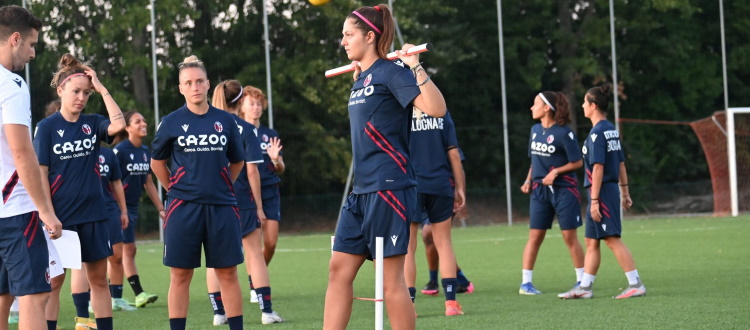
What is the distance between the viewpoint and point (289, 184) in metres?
26.4

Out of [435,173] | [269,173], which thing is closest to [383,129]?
[435,173]

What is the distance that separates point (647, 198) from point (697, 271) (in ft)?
61.2

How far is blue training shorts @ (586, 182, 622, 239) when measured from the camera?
31.7 ft

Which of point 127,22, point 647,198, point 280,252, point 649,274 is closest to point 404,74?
point 649,274

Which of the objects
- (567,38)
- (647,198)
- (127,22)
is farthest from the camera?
(567,38)

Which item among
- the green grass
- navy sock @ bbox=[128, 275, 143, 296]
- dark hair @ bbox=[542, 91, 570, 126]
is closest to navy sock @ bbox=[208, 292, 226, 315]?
the green grass

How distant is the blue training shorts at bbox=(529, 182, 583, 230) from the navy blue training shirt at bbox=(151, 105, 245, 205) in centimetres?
431

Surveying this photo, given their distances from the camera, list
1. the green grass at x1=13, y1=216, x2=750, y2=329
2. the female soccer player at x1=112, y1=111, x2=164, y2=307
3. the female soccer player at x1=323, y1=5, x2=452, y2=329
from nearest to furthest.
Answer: the female soccer player at x1=323, y1=5, x2=452, y2=329
the green grass at x1=13, y1=216, x2=750, y2=329
the female soccer player at x1=112, y1=111, x2=164, y2=307

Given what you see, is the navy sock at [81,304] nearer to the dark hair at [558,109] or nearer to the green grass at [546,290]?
the green grass at [546,290]

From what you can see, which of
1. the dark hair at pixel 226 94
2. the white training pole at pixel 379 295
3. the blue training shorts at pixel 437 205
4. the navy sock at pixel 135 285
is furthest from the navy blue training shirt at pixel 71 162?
the navy sock at pixel 135 285

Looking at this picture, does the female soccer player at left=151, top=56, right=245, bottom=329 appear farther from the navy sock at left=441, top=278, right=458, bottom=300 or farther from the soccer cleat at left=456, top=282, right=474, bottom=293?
the soccer cleat at left=456, top=282, right=474, bottom=293

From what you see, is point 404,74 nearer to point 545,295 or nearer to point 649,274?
point 545,295

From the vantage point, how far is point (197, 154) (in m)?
6.71

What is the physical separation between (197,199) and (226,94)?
2.04 metres
